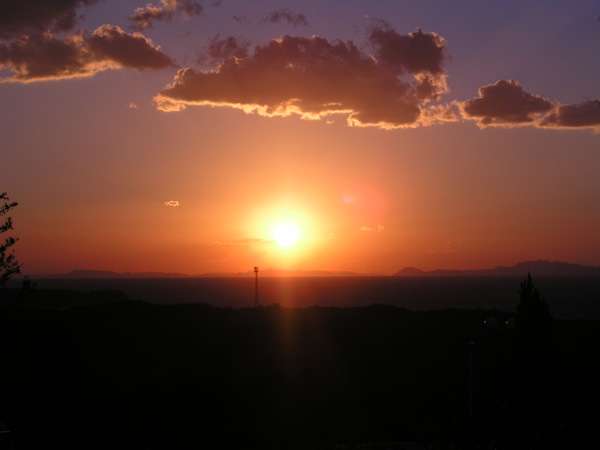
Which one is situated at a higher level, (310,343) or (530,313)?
(530,313)

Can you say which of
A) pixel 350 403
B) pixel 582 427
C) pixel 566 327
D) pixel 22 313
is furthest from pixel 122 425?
pixel 566 327

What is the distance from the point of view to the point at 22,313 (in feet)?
125

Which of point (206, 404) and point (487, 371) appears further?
point (487, 371)

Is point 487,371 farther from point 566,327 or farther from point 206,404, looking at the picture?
point 206,404

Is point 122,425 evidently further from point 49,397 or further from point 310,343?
point 310,343

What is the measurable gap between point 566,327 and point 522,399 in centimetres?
1924

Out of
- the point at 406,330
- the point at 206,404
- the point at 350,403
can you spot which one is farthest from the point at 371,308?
the point at 206,404

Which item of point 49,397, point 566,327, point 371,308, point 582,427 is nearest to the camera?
point 582,427

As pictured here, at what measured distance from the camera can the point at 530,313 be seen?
2256cm

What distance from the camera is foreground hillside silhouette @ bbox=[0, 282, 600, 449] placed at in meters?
23.1

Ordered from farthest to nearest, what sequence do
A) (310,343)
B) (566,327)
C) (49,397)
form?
1. (566,327)
2. (310,343)
3. (49,397)

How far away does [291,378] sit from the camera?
31906 millimetres

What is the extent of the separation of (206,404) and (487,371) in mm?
13197

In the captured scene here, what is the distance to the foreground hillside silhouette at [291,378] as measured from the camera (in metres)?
23.1
